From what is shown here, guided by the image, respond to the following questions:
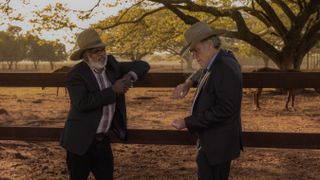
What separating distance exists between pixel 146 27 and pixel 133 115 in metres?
9.88

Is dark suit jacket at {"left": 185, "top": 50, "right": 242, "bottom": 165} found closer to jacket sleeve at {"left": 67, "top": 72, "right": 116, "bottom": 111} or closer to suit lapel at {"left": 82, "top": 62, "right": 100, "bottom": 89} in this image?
jacket sleeve at {"left": 67, "top": 72, "right": 116, "bottom": 111}

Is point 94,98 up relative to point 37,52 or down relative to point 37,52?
up

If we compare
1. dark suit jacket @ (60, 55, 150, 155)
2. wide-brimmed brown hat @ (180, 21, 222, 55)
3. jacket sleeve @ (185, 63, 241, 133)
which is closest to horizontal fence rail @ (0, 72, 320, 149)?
dark suit jacket @ (60, 55, 150, 155)

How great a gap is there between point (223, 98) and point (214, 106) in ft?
0.26

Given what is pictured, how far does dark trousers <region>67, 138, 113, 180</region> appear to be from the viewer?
331 centimetres

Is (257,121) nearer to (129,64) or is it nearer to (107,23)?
(129,64)

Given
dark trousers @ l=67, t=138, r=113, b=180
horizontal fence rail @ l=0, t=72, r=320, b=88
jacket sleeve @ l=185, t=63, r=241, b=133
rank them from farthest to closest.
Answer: horizontal fence rail @ l=0, t=72, r=320, b=88, dark trousers @ l=67, t=138, r=113, b=180, jacket sleeve @ l=185, t=63, r=241, b=133

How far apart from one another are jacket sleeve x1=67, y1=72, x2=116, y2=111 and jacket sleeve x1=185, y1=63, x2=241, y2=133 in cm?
70

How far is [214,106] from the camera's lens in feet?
8.75

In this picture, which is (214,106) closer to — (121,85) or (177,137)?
(121,85)

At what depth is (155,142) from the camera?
13.2 ft

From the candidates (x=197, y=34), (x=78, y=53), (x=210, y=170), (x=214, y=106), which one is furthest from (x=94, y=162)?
(x=197, y=34)

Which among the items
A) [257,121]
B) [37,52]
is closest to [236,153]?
[257,121]

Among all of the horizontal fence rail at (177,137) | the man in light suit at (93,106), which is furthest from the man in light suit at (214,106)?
the horizontal fence rail at (177,137)
